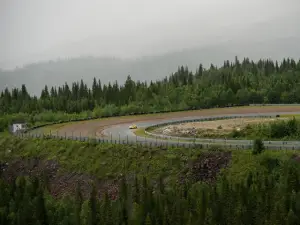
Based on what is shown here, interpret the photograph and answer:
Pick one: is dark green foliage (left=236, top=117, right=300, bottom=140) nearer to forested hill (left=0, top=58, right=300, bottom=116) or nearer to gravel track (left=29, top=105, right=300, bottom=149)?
gravel track (left=29, top=105, right=300, bottom=149)

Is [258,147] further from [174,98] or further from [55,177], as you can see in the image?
[174,98]

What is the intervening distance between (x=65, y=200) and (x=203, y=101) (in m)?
102

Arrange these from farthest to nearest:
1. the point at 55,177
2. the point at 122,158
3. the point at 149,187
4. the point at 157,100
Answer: the point at 157,100 < the point at 55,177 < the point at 122,158 < the point at 149,187

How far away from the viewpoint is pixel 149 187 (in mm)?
60312

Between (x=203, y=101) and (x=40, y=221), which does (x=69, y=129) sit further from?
(x=203, y=101)

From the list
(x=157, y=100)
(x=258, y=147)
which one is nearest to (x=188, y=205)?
(x=258, y=147)

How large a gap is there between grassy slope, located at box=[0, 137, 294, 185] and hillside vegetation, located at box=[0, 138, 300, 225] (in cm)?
15

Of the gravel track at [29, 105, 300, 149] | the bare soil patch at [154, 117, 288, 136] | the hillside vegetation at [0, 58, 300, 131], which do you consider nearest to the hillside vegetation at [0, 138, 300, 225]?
the gravel track at [29, 105, 300, 149]

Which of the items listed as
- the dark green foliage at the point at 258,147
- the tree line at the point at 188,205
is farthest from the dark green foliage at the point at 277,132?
the tree line at the point at 188,205

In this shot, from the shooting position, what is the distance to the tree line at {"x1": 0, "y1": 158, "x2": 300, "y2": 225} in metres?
48.4

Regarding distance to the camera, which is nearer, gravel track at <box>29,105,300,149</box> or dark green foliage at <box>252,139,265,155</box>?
dark green foliage at <box>252,139,265,155</box>

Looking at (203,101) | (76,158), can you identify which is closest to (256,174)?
(76,158)

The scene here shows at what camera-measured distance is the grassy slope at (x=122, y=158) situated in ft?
194

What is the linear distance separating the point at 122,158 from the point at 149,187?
39.1 ft
